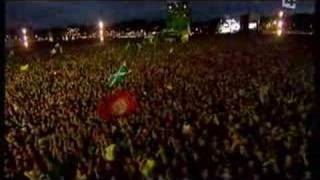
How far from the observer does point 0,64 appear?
7.87 meters

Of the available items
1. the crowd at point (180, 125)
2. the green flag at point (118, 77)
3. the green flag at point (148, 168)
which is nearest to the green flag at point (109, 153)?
the crowd at point (180, 125)

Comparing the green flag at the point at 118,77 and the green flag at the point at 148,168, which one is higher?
the green flag at the point at 148,168

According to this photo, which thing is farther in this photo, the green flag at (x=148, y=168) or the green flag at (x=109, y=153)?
the green flag at (x=109, y=153)

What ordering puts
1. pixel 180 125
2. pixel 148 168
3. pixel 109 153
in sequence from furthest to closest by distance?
pixel 180 125 → pixel 109 153 → pixel 148 168

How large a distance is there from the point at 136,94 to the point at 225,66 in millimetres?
3853

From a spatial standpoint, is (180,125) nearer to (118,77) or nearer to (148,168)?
(148,168)

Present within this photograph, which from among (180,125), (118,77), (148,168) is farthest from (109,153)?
(118,77)

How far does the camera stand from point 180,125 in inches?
533

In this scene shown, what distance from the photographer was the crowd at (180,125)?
455 inches

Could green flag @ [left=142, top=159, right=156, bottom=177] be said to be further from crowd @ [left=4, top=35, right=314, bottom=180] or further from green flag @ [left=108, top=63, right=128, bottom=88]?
green flag @ [left=108, top=63, right=128, bottom=88]

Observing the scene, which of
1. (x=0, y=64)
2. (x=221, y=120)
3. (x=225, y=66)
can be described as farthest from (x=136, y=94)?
(x=0, y=64)

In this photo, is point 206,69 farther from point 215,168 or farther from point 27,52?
point 27,52

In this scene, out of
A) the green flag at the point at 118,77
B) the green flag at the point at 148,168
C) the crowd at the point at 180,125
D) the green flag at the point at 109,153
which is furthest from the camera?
the green flag at the point at 118,77

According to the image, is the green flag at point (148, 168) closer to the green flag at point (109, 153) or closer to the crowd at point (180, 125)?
the crowd at point (180, 125)
